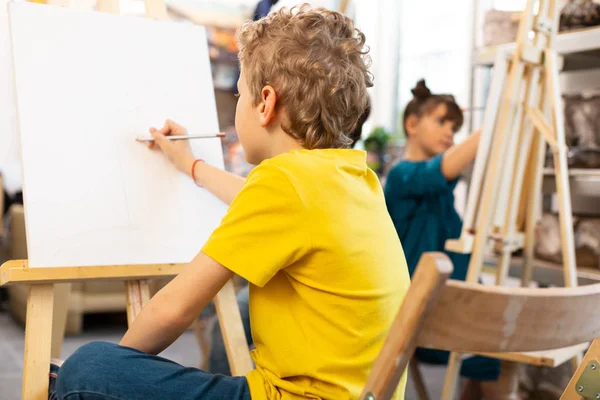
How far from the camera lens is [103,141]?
139 centimetres

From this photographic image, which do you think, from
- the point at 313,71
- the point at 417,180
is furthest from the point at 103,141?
the point at 417,180

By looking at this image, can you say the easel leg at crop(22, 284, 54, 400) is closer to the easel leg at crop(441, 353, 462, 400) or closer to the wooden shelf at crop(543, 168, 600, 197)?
the easel leg at crop(441, 353, 462, 400)

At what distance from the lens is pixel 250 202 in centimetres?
98

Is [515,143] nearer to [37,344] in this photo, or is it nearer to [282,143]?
[282,143]

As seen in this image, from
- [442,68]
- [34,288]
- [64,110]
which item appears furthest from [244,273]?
[442,68]

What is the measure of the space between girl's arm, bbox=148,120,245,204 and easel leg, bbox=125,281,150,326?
0.77 ft

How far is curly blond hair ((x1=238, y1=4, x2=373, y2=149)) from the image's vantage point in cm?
107

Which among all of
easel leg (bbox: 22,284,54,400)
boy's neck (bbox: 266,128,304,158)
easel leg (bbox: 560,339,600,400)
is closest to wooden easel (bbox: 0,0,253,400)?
easel leg (bbox: 22,284,54,400)

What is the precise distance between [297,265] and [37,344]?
0.50m

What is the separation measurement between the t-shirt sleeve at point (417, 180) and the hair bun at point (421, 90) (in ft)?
1.01

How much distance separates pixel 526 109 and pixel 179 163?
102 cm

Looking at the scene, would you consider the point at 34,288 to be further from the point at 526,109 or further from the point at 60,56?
the point at 526,109

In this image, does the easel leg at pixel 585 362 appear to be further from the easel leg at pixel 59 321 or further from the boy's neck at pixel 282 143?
the easel leg at pixel 59 321

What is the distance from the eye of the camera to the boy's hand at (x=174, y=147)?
1438 mm
